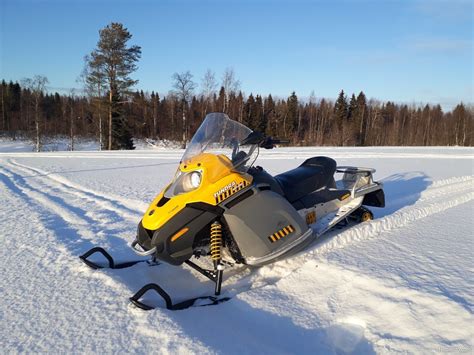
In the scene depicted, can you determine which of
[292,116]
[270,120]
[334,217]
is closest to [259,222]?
[334,217]

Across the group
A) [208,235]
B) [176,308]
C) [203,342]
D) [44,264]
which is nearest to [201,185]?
[208,235]

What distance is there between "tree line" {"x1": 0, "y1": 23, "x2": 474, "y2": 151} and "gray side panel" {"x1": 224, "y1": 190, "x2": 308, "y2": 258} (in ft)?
83.9

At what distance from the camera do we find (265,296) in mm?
2924

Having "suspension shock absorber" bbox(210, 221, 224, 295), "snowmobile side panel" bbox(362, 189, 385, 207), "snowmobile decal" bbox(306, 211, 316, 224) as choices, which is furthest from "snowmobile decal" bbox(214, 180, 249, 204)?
"snowmobile side panel" bbox(362, 189, 385, 207)

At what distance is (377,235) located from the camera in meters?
4.32

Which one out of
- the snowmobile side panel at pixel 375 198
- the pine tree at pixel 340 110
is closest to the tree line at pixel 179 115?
the pine tree at pixel 340 110

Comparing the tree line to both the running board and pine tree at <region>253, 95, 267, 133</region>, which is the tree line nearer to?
pine tree at <region>253, 95, 267, 133</region>

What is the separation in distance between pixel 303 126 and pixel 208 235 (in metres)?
53.2

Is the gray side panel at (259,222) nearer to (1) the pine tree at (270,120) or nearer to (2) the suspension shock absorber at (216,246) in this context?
(2) the suspension shock absorber at (216,246)

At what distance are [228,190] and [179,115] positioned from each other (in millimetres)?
44320

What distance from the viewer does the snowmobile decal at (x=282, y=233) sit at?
10.8 ft

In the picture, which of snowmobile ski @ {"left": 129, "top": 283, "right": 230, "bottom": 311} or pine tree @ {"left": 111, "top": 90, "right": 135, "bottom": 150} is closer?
snowmobile ski @ {"left": 129, "top": 283, "right": 230, "bottom": 311}

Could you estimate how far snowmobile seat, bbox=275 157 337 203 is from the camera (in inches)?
156

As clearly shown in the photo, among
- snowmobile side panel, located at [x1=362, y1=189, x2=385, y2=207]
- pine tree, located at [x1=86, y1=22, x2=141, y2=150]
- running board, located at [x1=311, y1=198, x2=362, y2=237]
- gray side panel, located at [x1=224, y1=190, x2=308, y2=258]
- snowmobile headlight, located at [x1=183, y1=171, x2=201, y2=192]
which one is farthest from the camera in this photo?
pine tree, located at [x1=86, y1=22, x2=141, y2=150]
